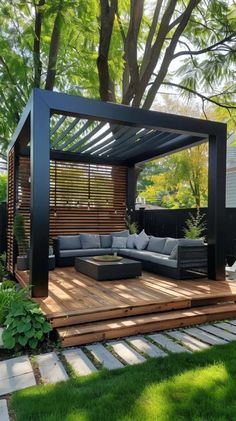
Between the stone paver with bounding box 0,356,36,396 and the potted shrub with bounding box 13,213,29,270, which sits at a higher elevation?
the potted shrub with bounding box 13,213,29,270

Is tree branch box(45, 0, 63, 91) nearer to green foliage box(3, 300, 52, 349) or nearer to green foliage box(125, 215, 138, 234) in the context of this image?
green foliage box(125, 215, 138, 234)

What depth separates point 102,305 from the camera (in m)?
4.05

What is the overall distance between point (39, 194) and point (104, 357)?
88.5 inches

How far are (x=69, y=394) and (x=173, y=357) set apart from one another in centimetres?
113

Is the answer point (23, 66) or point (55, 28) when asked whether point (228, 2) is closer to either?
point (55, 28)

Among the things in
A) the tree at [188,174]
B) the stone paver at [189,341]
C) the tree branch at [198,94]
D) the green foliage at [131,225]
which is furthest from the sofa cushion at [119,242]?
the tree at [188,174]

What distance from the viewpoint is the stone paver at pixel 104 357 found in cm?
301

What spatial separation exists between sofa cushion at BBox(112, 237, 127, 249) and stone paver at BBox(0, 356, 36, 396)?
5.22m

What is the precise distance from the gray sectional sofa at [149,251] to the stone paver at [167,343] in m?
2.11

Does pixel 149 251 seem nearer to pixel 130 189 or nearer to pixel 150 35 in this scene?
pixel 130 189

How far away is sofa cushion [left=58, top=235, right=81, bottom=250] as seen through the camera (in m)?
7.82

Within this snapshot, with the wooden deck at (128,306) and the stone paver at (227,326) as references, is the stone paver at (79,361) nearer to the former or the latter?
the wooden deck at (128,306)

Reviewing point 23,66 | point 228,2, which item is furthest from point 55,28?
point 228,2

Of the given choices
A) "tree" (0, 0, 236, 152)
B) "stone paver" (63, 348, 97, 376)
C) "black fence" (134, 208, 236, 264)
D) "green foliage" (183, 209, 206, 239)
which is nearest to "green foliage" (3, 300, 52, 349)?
"stone paver" (63, 348, 97, 376)
